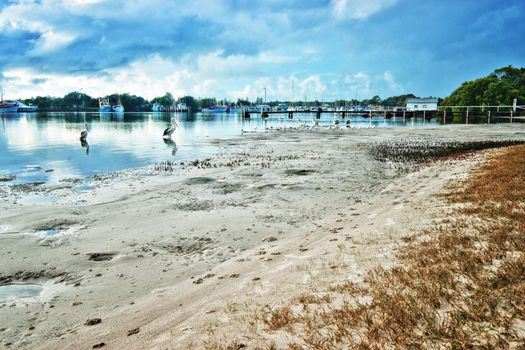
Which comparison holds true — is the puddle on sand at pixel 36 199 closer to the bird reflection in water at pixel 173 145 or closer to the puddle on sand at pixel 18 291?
the puddle on sand at pixel 18 291

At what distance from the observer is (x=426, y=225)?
312 inches

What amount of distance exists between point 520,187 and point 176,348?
31.9 feet

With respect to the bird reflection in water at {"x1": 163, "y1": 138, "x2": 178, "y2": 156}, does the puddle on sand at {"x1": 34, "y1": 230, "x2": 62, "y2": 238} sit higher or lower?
lower

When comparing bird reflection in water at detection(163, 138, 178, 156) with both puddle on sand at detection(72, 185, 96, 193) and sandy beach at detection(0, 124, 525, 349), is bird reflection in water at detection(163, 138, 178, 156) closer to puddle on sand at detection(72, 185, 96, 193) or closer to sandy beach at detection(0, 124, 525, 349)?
puddle on sand at detection(72, 185, 96, 193)

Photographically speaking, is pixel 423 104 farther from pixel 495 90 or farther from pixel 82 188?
pixel 82 188

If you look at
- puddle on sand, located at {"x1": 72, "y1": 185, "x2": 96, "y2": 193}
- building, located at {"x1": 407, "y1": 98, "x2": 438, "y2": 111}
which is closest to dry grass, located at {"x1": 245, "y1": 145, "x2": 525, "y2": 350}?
puddle on sand, located at {"x1": 72, "y1": 185, "x2": 96, "y2": 193}

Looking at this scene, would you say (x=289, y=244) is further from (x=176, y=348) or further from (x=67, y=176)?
(x=67, y=176)

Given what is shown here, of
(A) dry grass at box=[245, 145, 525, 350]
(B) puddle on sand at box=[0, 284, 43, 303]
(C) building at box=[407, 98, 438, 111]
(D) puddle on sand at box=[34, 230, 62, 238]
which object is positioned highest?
(C) building at box=[407, 98, 438, 111]

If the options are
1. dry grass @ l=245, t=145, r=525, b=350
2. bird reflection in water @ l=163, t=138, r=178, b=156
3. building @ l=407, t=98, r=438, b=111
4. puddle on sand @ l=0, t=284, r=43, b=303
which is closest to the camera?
dry grass @ l=245, t=145, r=525, b=350

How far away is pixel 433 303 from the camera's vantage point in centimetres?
434

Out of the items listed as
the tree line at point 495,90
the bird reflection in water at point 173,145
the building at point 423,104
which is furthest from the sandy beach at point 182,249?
the building at point 423,104

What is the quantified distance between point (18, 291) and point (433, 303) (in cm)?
705

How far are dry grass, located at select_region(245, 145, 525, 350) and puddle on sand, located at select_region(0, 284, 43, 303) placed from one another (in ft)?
15.4

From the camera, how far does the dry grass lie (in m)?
3.69
